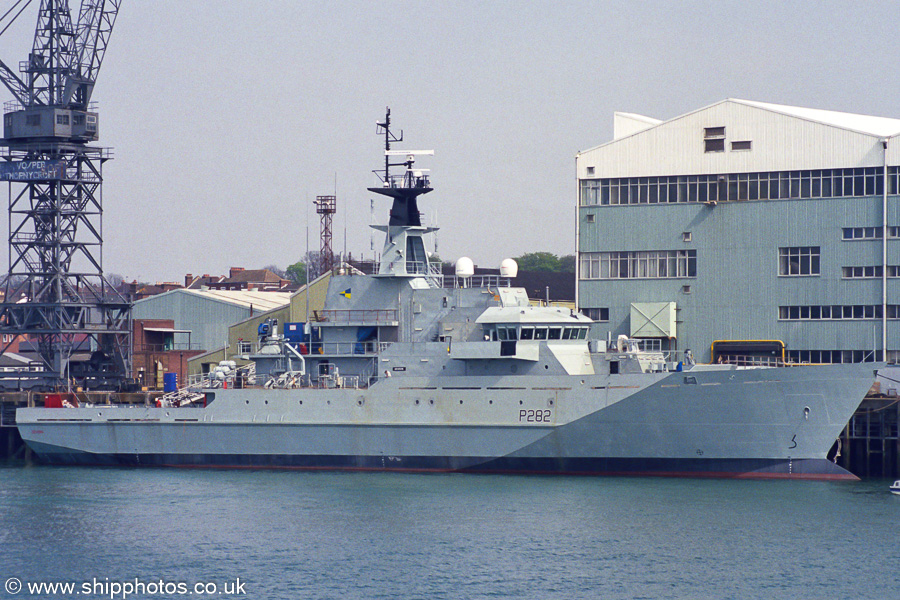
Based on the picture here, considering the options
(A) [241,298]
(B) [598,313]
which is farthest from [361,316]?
(A) [241,298]

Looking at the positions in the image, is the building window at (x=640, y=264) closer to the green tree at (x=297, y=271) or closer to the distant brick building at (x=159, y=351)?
the distant brick building at (x=159, y=351)

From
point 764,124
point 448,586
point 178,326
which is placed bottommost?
point 448,586

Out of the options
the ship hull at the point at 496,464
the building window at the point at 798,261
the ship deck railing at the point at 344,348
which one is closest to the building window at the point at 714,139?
the building window at the point at 798,261

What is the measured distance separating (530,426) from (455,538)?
7.56 metres

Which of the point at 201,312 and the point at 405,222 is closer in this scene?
the point at 405,222

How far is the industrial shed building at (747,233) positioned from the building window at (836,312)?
48mm

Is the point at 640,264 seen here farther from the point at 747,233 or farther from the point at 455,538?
the point at 455,538

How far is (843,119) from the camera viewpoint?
40.3 meters

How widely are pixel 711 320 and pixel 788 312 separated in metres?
2.73

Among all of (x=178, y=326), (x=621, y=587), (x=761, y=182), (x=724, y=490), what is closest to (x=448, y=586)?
(x=621, y=587)

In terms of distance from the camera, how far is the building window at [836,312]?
1468 inches

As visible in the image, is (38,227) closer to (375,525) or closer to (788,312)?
(375,525)

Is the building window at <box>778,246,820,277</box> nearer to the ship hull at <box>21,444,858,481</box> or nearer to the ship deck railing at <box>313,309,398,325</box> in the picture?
the ship hull at <box>21,444,858,481</box>

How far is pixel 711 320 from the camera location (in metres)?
40.0
